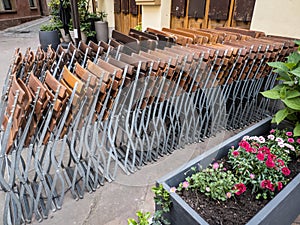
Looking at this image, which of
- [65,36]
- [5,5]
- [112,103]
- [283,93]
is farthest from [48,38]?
[5,5]

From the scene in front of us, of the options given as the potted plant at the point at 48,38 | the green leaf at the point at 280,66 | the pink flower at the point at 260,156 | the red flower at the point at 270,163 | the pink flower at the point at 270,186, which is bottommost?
the pink flower at the point at 270,186

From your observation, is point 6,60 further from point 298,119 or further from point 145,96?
point 298,119

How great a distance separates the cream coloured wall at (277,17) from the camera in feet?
9.61

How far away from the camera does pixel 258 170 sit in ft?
5.03

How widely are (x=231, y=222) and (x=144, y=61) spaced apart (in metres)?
1.30

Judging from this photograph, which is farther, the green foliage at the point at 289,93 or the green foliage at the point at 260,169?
the green foliage at the point at 289,93

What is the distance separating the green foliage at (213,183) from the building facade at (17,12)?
1539cm

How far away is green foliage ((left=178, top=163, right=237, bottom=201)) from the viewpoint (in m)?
1.39

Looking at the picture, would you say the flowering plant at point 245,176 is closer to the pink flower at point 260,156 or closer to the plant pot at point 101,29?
the pink flower at point 260,156

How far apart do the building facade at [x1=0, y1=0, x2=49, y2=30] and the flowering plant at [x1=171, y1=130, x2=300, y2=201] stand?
50.5 ft

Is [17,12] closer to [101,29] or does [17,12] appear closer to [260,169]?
[101,29]

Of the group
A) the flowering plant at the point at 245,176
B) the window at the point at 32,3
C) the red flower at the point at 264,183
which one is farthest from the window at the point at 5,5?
the red flower at the point at 264,183

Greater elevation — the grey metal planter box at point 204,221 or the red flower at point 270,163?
the red flower at point 270,163

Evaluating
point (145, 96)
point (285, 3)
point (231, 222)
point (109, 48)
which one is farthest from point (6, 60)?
point (231, 222)
